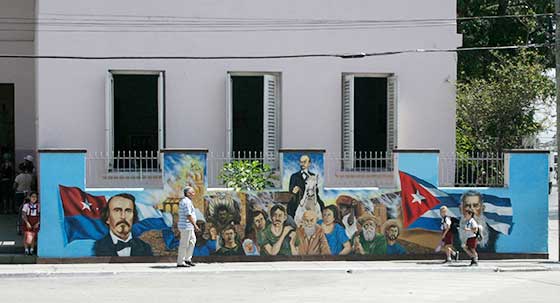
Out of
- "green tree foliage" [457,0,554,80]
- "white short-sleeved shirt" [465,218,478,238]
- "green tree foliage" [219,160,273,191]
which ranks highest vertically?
"green tree foliage" [457,0,554,80]

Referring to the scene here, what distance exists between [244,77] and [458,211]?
20.5 ft

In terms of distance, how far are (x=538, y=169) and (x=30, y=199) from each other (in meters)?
11.3

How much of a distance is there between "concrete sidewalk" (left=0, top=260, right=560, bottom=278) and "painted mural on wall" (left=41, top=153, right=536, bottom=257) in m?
0.42

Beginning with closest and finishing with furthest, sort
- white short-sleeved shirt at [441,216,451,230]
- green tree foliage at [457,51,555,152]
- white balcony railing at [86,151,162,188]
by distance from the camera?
white short-sleeved shirt at [441,216,451,230], white balcony railing at [86,151,162,188], green tree foliage at [457,51,555,152]

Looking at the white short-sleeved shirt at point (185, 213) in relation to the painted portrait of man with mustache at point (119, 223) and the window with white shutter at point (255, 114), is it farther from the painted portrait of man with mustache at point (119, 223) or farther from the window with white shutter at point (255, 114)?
the window with white shutter at point (255, 114)

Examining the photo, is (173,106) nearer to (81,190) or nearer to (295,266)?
(81,190)

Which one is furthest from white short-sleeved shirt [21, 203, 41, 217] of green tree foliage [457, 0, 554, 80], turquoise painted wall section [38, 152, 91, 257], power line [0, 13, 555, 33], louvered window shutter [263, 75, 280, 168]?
green tree foliage [457, 0, 554, 80]

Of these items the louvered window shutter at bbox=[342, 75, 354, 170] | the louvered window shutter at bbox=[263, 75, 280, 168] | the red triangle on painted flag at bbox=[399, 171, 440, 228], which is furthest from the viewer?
the louvered window shutter at bbox=[342, 75, 354, 170]

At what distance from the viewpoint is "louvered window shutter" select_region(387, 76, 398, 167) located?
67.6 ft

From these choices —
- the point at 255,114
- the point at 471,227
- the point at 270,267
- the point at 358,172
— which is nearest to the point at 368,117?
the point at 358,172

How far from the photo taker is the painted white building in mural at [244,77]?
773 inches

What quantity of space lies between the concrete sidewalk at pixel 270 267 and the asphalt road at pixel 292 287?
10.4 inches

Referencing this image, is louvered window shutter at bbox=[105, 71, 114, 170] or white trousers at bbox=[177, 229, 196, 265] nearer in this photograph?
white trousers at bbox=[177, 229, 196, 265]

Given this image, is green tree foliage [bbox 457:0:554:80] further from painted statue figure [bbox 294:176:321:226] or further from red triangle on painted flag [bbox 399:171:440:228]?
painted statue figure [bbox 294:176:321:226]
